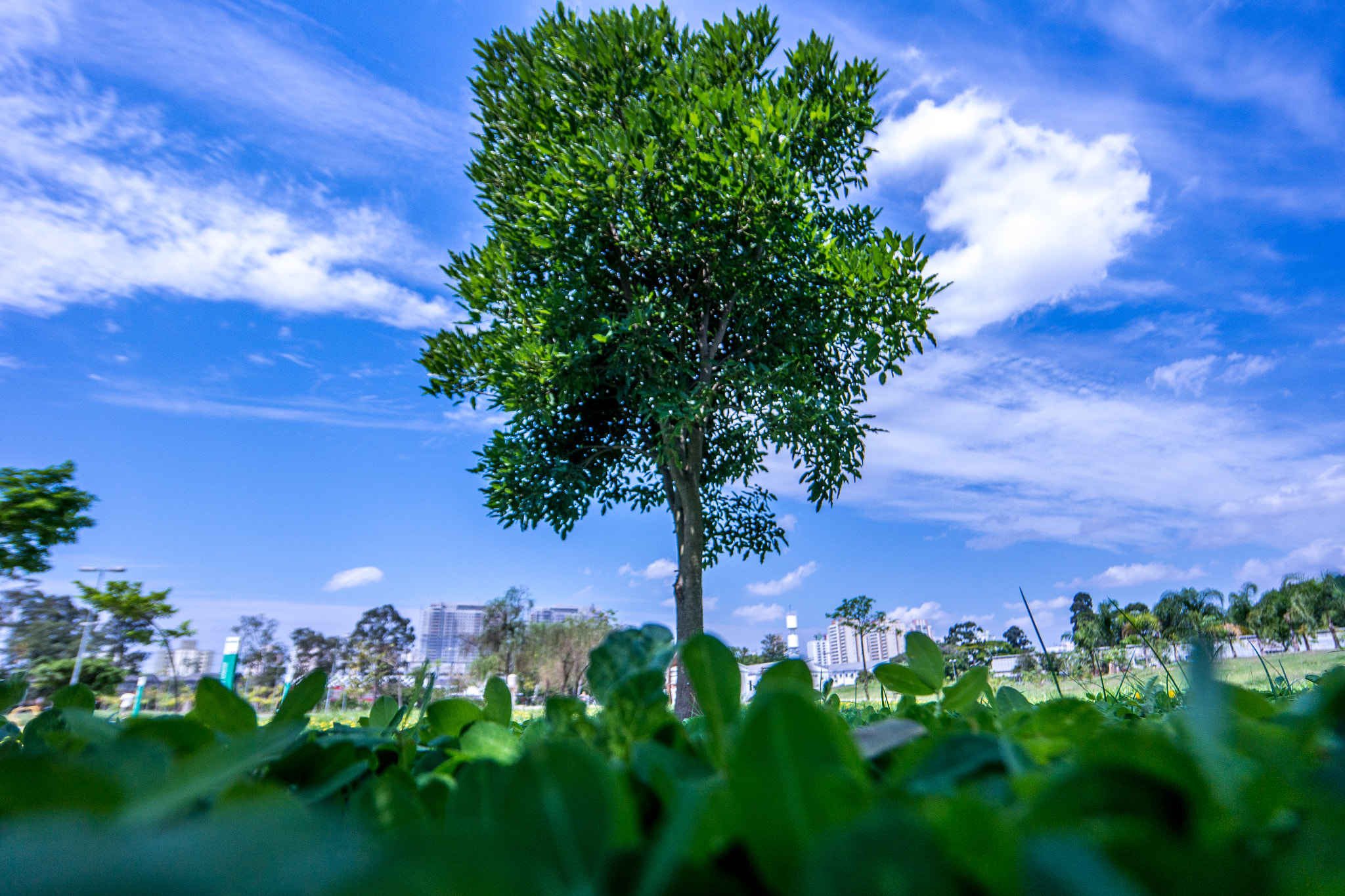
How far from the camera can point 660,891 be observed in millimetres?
118

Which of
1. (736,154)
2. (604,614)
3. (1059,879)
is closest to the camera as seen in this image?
(1059,879)

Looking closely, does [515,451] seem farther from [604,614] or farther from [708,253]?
[604,614]

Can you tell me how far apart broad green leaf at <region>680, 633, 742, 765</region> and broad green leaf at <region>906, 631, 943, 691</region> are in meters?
0.20

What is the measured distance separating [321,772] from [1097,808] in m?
0.30

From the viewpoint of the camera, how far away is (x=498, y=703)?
17.5 inches

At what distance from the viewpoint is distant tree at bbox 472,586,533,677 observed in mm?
20391

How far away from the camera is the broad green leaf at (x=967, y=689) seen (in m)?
0.38

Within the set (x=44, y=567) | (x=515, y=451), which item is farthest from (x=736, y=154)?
(x=44, y=567)

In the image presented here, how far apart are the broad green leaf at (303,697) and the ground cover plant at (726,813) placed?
3.2 inches

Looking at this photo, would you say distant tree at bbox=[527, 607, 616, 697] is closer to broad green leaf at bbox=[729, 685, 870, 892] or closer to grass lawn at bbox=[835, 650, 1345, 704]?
grass lawn at bbox=[835, 650, 1345, 704]

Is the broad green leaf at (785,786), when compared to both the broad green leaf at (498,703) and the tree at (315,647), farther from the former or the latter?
the tree at (315,647)

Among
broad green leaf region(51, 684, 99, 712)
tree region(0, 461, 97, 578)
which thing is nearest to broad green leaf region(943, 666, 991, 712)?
broad green leaf region(51, 684, 99, 712)

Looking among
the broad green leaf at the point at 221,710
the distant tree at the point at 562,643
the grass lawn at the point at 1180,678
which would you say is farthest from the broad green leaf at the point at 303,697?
the distant tree at the point at 562,643

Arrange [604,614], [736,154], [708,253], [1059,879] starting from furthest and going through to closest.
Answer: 1. [604,614]
2. [708,253]
3. [736,154]
4. [1059,879]
